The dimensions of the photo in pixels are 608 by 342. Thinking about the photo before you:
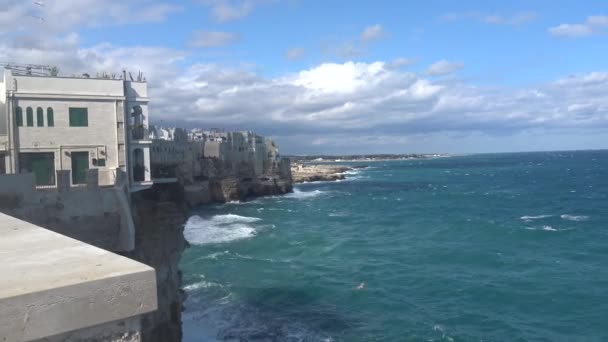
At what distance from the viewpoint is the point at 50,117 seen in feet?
49.8

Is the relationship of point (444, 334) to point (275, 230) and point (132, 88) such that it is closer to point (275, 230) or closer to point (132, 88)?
point (132, 88)

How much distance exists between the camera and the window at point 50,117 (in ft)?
49.8

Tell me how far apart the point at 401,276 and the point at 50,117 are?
20.4 m

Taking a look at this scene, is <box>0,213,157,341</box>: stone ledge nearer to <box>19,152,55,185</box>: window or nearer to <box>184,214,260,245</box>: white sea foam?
<box>19,152,55,185</box>: window

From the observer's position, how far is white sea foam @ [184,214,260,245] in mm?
41938

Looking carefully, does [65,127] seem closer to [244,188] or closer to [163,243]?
[163,243]

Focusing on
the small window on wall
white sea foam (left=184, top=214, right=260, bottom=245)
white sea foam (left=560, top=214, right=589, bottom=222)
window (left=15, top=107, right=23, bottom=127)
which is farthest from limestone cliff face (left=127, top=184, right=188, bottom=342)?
white sea foam (left=560, top=214, right=589, bottom=222)

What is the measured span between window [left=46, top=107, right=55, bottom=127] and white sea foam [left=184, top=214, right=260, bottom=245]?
1014 inches

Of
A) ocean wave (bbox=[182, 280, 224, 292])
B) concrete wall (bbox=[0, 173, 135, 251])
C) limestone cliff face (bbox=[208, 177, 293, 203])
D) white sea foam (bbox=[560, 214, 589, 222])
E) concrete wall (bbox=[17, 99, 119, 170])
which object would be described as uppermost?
concrete wall (bbox=[17, 99, 119, 170])

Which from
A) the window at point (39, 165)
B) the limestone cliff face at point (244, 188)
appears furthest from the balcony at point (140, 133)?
the limestone cliff face at point (244, 188)

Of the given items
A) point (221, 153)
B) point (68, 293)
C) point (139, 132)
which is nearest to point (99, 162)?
point (139, 132)

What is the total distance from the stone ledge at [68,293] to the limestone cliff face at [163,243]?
11.4 meters

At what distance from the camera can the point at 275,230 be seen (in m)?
45.7

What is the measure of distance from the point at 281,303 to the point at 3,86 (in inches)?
591
